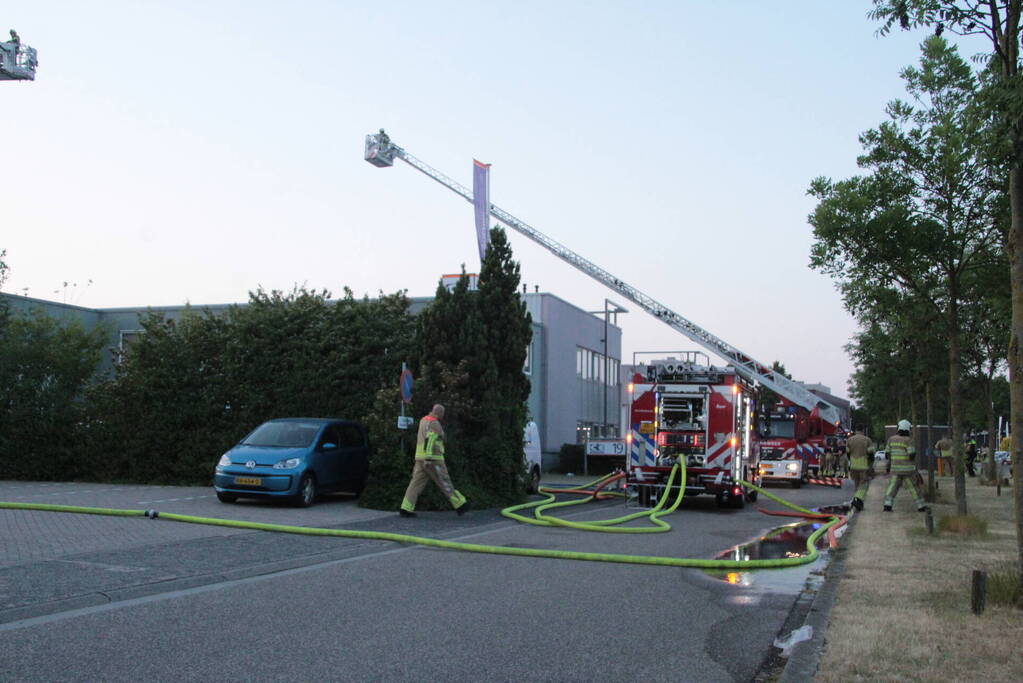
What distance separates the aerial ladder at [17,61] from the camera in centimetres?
4531

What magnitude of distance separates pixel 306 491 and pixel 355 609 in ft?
30.0

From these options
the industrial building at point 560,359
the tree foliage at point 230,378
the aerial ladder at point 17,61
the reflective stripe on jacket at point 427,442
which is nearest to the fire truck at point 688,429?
the tree foliage at point 230,378

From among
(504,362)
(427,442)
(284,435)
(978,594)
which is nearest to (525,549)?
(427,442)

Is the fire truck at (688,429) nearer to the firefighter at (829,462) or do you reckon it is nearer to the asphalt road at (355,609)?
the asphalt road at (355,609)

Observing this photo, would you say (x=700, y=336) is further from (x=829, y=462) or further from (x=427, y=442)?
(x=427, y=442)

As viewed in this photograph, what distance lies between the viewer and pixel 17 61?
45.8 metres

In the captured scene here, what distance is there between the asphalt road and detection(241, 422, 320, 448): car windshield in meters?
3.91

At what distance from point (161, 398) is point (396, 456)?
7.04 metres

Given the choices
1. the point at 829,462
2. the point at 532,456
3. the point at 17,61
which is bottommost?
the point at 829,462

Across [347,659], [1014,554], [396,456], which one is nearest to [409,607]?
[347,659]

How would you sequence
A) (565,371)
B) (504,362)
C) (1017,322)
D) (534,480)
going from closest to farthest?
(1017,322), (504,362), (534,480), (565,371)

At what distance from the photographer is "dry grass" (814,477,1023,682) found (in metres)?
6.06

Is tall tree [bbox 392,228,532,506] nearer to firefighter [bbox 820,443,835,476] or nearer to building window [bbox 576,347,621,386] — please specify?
firefighter [bbox 820,443,835,476]

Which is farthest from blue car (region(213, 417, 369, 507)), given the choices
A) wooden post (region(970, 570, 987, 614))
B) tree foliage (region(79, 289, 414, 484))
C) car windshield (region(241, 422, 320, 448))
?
wooden post (region(970, 570, 987, 614))
